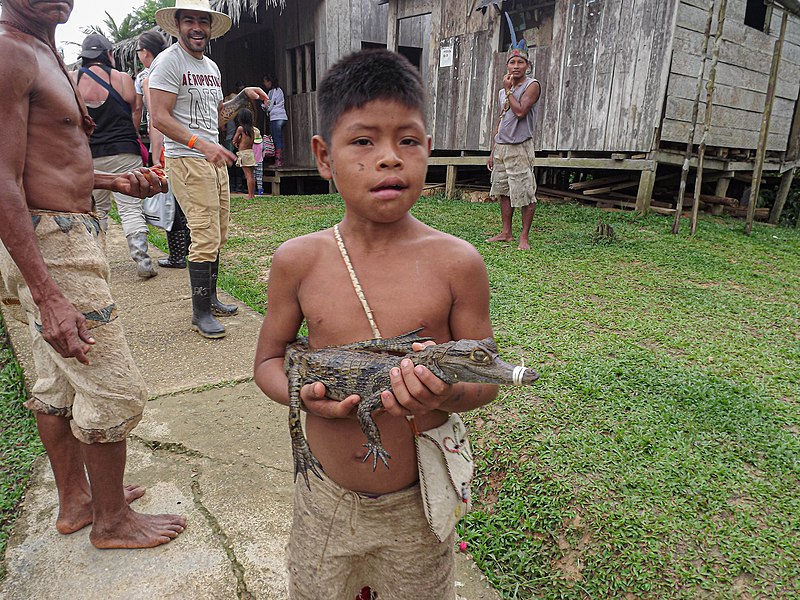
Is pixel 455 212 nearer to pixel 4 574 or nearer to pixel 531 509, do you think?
pixel 531 509

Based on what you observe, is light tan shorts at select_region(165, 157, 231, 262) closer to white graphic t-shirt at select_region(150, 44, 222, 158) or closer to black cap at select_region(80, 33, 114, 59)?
white graphic t-shirt at select_region(150, 44, 222, 158)

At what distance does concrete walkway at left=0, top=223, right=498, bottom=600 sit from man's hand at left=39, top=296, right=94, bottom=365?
0.49 meters

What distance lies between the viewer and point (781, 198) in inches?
416

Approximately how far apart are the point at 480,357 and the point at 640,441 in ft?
6.29

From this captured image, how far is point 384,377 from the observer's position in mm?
1204

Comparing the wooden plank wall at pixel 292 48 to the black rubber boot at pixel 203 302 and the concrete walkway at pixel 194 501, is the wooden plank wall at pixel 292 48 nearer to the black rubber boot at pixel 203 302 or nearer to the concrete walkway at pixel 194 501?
the black rubber boot at pixel 203 302

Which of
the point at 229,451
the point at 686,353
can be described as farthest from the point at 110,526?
the point at 686,353

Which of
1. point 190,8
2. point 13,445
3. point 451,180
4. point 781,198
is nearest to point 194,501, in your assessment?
point 13,445

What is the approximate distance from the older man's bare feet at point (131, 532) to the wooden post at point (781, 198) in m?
11.6

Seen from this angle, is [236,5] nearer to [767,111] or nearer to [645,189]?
[645,189]

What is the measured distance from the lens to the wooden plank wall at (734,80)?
7.87 meters

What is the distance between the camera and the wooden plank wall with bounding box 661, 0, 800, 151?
7.87 meters

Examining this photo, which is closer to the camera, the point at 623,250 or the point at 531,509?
the point at 531,509

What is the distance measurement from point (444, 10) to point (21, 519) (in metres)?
10.6
